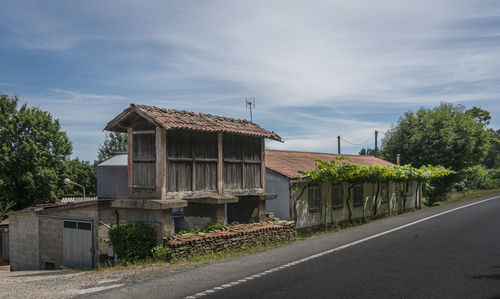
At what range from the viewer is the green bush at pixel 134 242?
12789 mm

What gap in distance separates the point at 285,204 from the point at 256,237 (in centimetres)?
372

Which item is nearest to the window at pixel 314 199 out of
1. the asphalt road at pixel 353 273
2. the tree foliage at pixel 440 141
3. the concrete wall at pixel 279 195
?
the concrete wall at pixel 279 195

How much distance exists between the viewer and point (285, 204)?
18.5 meters

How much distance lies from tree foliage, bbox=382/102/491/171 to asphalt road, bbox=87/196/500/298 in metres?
27.3

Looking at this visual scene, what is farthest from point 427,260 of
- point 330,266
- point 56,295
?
point 56,295

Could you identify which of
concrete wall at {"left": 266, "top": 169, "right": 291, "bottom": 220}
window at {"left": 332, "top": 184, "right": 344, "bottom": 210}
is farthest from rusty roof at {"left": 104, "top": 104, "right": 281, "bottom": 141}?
window at {"left": 332, "top": 184, "right": 344, "bottom": 210}

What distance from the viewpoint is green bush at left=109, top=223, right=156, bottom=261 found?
12789 mm

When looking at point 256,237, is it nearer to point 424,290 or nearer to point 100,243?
point 100,243

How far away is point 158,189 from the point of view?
13.0 meters

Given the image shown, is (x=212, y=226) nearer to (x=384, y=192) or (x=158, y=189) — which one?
(x=158, y=189)

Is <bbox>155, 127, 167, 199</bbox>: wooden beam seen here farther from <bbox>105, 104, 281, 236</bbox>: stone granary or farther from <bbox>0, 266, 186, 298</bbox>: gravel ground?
<bbox>0, 266, 186, 298</bbox>: gravel ground

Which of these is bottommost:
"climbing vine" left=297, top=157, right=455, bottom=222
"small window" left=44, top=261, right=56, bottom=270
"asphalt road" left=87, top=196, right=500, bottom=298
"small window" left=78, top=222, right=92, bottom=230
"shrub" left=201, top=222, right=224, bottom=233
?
"small window" left=44, top=261, right=56, bottom=270

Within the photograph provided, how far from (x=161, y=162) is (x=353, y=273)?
6.86 metres

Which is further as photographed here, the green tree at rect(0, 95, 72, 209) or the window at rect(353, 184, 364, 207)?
the green tree at rect(0, 95, 72, 209)
